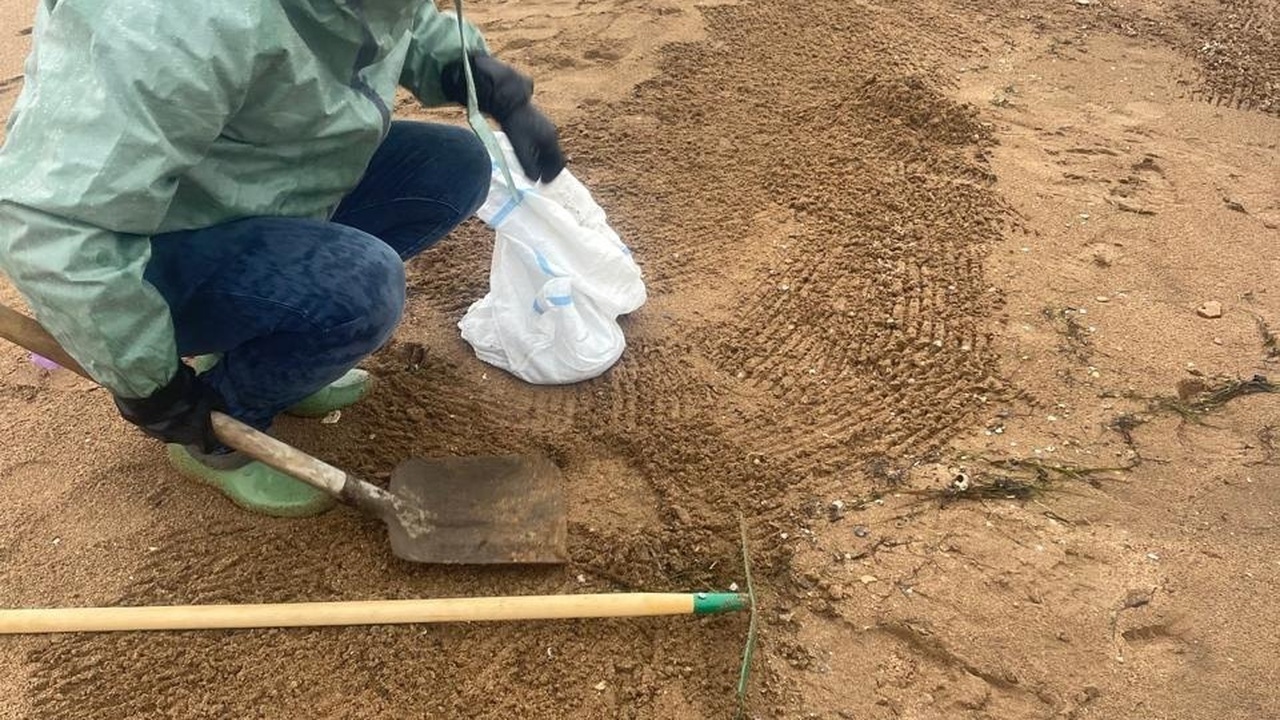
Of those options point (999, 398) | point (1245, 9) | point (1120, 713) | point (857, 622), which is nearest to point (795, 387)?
point (999, 398)

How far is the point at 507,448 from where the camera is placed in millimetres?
2240

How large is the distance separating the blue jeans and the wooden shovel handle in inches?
5.2

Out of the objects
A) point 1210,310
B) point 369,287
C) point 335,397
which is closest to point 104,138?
point 369,287

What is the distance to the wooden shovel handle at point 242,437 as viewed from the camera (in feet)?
5.74

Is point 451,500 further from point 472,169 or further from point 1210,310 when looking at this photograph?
point 1210,310

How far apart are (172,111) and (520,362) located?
1.13 m

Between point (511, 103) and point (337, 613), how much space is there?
1189 mm

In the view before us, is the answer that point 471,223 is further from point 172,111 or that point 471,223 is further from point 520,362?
point 172,111

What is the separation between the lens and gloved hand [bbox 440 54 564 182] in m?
2.21

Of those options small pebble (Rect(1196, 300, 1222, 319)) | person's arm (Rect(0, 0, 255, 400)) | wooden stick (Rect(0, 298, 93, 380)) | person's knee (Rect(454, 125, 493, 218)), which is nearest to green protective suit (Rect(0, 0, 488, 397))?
person's arm (Rect(0, 0, 255, 400))

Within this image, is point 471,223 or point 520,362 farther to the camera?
point 471,223

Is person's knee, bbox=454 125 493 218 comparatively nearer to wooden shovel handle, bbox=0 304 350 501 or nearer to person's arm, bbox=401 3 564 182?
person's arm, bbox=401 3 564 182

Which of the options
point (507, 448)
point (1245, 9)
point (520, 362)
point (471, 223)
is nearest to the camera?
point (507, 448)

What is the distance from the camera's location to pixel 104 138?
4.52 ft
